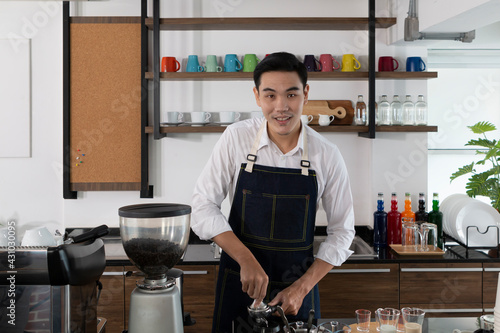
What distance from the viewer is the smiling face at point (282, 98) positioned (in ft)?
6.71

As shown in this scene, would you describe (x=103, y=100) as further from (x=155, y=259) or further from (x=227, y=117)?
(x=155, y=259)

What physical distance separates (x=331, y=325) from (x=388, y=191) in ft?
7.57

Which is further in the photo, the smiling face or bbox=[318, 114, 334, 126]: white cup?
bbox=[318, 114, 334, 126]: white cup

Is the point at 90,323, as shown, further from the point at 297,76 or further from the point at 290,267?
the point at 297,76

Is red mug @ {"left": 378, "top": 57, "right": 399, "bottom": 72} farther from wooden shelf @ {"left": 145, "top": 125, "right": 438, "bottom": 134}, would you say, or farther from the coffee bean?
the coffee bean

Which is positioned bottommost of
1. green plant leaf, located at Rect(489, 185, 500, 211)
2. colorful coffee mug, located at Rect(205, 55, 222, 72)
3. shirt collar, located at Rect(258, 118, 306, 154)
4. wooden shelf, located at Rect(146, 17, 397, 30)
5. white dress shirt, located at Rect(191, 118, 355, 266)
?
green plant leaf, located at Rect(489, 185, 500, 211)

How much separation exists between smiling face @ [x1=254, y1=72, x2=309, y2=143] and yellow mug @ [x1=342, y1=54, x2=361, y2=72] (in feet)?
5.39

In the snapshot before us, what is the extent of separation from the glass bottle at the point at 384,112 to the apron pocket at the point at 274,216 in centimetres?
155

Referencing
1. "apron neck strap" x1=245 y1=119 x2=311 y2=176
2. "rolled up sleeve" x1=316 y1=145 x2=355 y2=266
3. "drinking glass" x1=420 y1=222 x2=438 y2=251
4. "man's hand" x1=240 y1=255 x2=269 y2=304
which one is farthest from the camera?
"drinking glass" x1=420 y1=222 x2=438 y2=251

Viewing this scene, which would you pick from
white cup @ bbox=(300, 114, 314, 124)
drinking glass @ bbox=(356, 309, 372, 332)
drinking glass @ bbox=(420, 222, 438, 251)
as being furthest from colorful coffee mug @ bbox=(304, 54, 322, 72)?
drinking glass @ bbox=(356, 309, 372, 332)

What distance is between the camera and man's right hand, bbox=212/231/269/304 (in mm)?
1891

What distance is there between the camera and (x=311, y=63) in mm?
3586

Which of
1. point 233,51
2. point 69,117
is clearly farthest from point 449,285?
point 69,117

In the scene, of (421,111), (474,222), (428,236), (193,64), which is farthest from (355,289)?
(193,64)
